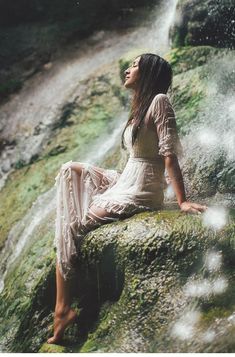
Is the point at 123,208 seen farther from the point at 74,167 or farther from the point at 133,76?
the point at 133,76

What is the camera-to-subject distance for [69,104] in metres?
6.14

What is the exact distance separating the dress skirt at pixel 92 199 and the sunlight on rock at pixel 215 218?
0.37m

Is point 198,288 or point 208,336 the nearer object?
point 208,336

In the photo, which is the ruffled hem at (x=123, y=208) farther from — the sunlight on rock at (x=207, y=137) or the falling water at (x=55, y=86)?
the falling water at (x=55, y=86)

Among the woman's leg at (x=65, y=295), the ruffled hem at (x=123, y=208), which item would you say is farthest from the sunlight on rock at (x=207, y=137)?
the woman's leg at (x=65, y=295)

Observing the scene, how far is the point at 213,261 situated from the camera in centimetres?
292

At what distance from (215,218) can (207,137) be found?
1258mm

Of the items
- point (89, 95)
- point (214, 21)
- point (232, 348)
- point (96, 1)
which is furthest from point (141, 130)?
point (96, 1)

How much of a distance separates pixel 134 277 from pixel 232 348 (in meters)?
0.65

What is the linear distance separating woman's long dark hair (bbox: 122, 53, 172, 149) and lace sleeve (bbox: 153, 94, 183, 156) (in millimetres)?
87

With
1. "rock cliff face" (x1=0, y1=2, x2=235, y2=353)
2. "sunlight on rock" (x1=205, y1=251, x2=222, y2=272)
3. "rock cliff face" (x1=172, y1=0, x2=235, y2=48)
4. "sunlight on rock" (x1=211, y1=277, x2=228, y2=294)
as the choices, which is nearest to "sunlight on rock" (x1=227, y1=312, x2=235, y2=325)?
"rock cliff face" (x1=0, y1=2, x2=235, y2=353)

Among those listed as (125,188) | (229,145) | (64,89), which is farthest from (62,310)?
(64,89)

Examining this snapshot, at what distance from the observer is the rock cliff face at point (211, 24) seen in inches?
208

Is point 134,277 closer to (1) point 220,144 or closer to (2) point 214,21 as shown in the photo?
(1) point 220,144
